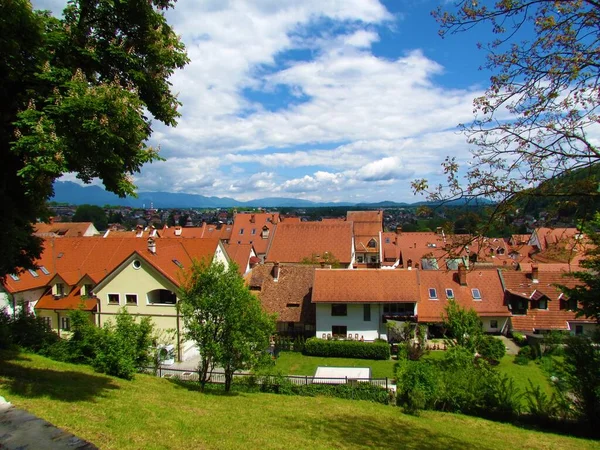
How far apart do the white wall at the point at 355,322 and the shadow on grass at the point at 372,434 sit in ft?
62.0

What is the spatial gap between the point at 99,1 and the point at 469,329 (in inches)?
966

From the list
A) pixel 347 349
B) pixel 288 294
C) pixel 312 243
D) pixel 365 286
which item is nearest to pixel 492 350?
pixel 347 349

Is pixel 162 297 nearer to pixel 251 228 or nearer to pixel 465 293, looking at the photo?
pixel 465 293

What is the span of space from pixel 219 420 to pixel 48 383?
4873 mm

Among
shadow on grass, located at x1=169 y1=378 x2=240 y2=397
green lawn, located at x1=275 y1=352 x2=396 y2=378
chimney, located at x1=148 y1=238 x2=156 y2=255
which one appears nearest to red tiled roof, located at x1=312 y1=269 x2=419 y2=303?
green lawn, located at x1=275 y1=352 x2=396 y2=378

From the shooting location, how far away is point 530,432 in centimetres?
1709

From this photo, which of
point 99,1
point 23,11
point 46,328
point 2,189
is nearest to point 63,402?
point 2,189

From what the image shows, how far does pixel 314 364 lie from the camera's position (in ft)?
100

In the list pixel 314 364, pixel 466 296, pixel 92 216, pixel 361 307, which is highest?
pixel 92 216

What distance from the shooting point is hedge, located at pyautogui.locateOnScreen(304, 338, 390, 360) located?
104ft

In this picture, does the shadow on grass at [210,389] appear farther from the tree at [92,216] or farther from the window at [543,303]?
the tree at [92,216]

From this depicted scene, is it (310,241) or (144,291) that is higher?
(310,241)

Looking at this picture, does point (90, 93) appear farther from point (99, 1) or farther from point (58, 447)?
point (58, 447)

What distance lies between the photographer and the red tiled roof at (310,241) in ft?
182
